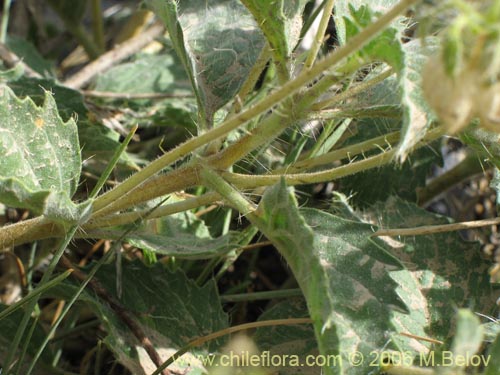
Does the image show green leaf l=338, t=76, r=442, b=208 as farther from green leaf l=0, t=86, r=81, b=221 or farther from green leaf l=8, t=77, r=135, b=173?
green leaf l=0, t=86, r=81, b=221

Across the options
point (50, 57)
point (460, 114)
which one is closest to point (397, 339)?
point (460, 114)

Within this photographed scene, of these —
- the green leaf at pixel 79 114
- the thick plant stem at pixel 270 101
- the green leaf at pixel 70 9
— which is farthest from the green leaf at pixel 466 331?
the green leaf at pixel 70 9

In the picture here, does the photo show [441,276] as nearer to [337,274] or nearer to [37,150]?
[337,274]

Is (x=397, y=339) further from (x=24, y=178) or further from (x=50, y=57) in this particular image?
(x=50, y=57)

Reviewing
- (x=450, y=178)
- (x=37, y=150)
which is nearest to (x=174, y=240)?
(x=37, y=150)

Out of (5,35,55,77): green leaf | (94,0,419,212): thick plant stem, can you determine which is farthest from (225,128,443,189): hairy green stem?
(5,35,55,77): green leaf
